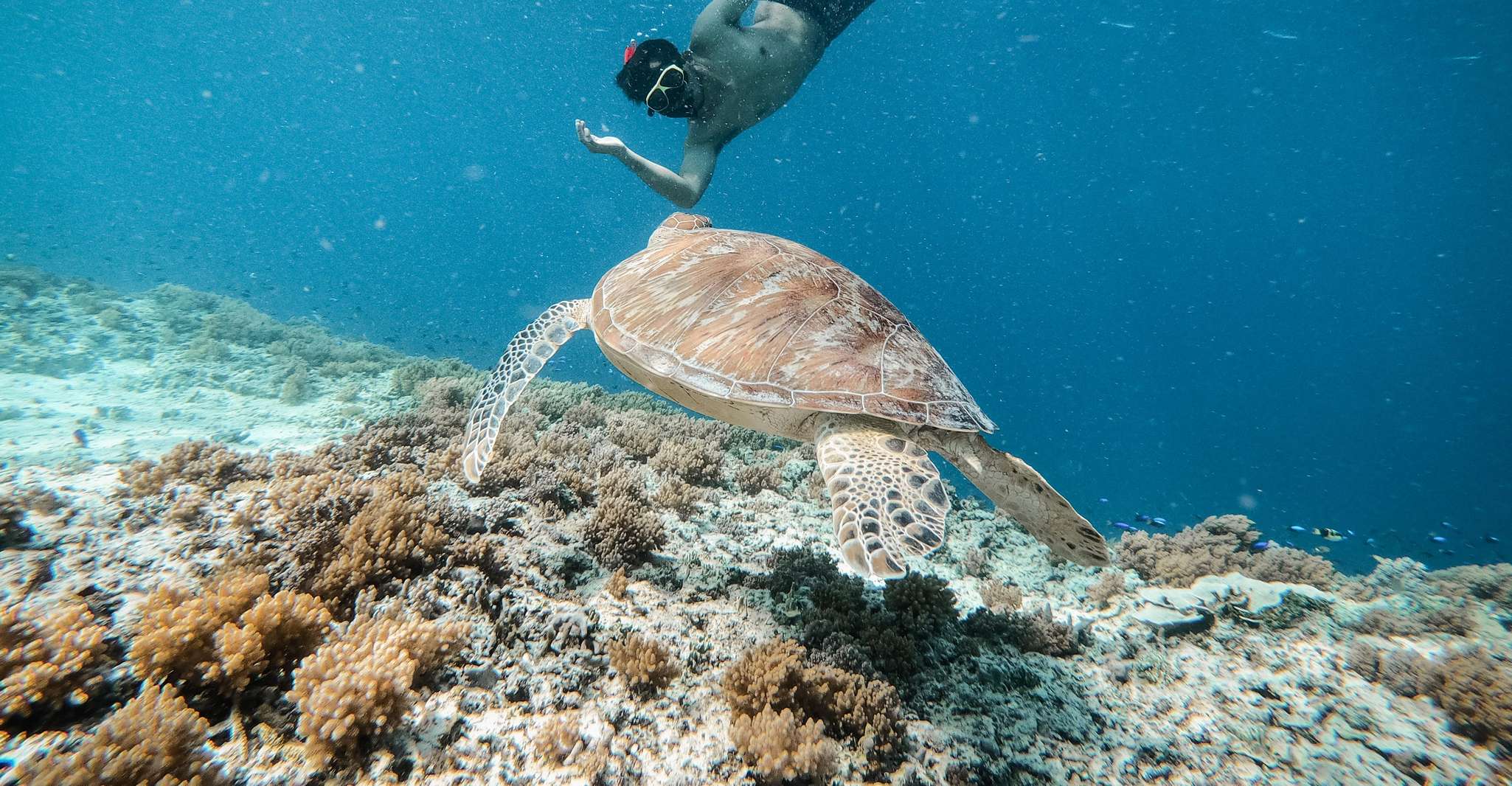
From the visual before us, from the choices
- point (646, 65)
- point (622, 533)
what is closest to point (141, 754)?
point (622, 533)

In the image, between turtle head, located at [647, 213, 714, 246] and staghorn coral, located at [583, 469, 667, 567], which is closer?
staghorn coral, located at [583, 469, 667, 567]

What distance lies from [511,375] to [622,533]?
1.50m

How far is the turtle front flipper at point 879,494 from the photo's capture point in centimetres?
228

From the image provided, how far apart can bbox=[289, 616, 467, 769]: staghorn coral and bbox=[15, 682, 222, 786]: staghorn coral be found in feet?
0.73

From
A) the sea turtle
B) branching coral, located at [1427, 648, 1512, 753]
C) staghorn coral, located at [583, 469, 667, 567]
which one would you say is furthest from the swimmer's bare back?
branching coral, located at [1427, 648, 1512, 753]

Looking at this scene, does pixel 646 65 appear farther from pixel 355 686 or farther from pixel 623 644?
pixel 355 686

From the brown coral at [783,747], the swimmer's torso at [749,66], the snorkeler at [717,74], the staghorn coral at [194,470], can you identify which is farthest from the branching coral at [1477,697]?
the swimmer's torso at [749,66]

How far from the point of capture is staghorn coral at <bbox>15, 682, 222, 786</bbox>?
4.14ft

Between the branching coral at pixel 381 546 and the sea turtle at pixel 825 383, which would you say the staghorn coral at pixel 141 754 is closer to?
the branching coral at pixel 381 546

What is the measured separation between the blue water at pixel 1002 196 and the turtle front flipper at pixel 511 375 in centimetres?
1205

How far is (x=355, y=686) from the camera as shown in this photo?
164cm

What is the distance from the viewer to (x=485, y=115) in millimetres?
82438

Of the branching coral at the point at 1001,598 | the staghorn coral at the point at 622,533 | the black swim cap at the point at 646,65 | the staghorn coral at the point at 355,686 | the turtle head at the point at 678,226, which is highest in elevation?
the black swim cap at the point at 646,65

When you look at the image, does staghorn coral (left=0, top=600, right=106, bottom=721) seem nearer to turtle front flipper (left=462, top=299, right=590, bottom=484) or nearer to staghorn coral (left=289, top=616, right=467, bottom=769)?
staghorn coral (left=289, top=616, right=467, bottom=769)
